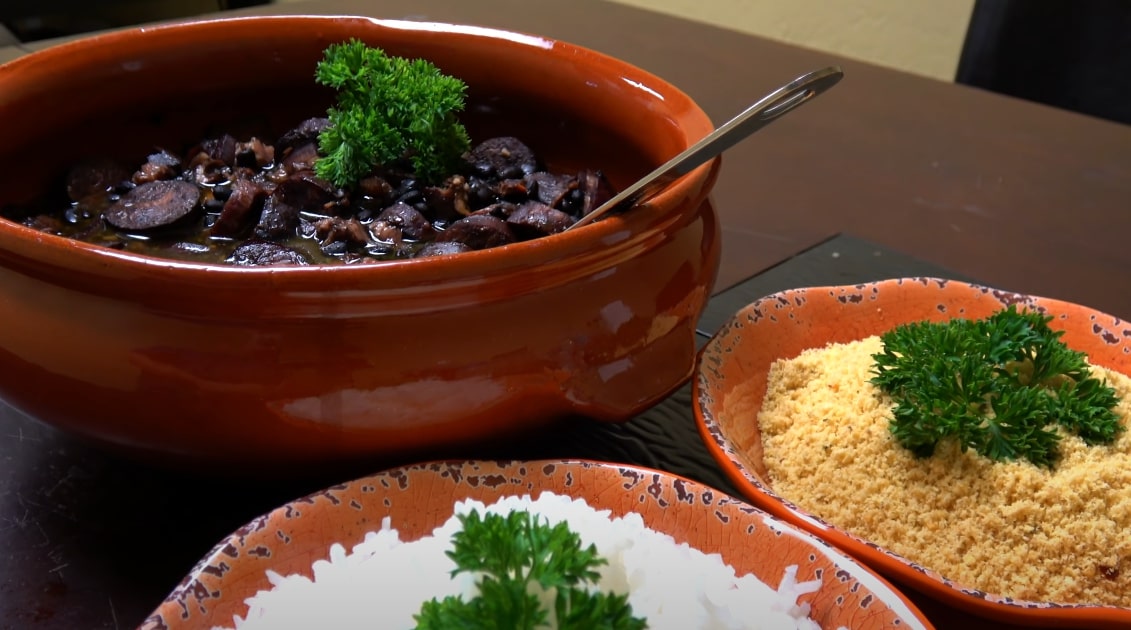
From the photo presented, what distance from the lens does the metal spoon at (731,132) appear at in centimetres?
77

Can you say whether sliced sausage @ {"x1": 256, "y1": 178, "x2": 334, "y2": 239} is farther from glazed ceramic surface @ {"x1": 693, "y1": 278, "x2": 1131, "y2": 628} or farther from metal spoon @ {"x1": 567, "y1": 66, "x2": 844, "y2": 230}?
glazed ceramic surface @ {"x1": 693, "y1": 278, "x2": 1131, "y2": 628}

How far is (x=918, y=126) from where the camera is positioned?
1.74 m

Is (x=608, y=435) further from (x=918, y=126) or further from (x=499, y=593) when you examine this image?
(x=918, y=126)

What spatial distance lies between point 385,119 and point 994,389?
60 cm

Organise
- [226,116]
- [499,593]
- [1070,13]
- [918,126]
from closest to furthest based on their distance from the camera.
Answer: [499,593], [226,116], [918,126], [1070,13]

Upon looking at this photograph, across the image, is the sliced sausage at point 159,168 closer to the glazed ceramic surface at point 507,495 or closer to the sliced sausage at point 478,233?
the sliced sausage at point 478,233

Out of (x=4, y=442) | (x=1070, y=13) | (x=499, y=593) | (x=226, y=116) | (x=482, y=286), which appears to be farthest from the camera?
(x=1070, y=13)

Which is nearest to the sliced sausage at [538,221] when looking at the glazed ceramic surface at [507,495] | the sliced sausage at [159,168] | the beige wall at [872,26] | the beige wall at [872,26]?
the glazed ceramic surface at [507,495]

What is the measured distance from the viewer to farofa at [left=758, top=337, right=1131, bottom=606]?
736 millimetres

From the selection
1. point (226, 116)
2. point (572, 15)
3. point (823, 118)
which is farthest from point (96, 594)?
point (572, 15)

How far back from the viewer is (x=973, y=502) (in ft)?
2.53

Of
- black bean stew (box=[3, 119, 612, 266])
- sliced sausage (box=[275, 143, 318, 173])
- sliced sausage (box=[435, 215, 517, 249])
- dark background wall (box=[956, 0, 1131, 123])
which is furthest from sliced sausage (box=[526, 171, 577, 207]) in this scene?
dark background wall (box=[956, 0, 1131, 123])

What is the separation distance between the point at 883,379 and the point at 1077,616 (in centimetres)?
27

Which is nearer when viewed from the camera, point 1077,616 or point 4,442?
Answer: point 1077,616
